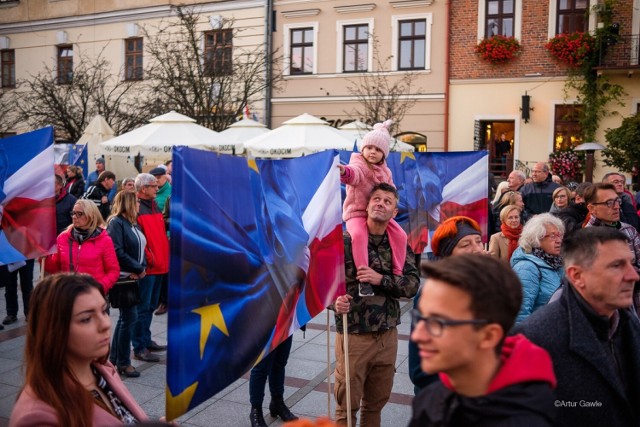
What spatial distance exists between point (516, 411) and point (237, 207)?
1.81m

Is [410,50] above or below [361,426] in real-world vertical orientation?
above

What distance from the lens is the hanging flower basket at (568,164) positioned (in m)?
19.2

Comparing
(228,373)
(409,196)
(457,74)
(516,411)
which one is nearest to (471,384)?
(516,411)

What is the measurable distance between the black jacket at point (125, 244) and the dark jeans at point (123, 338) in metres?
0.43

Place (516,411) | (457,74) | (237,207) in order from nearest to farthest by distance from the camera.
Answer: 1. (516,411)
2. (237,207)
3. (457,74)

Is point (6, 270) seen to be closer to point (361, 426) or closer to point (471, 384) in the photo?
point (361, 426)

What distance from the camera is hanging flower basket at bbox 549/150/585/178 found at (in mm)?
19233

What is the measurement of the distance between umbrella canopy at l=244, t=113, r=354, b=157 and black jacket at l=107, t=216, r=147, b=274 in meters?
7.42

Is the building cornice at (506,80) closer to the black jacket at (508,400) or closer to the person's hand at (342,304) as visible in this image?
the person's hand at (342,304)

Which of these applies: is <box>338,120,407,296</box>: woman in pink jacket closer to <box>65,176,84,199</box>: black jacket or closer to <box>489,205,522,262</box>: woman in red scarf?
<box>489,205,522,262</box>: woman in red scarf

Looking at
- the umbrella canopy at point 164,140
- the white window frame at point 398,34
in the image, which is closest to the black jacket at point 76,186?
the umbrella canopy at point 164,140

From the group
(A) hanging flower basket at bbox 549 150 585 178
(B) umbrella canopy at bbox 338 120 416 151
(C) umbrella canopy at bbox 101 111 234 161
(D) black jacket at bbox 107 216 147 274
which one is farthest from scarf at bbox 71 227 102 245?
(A) hanging flower basket at bbox 549 150 585 178

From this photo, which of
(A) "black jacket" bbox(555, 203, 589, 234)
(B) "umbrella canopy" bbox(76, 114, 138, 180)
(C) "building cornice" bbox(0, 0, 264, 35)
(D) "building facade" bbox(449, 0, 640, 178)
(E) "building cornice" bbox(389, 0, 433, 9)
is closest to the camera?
(A) "black jacket" bbox(555, 203, 589, 234)

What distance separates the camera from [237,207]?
3.16m
